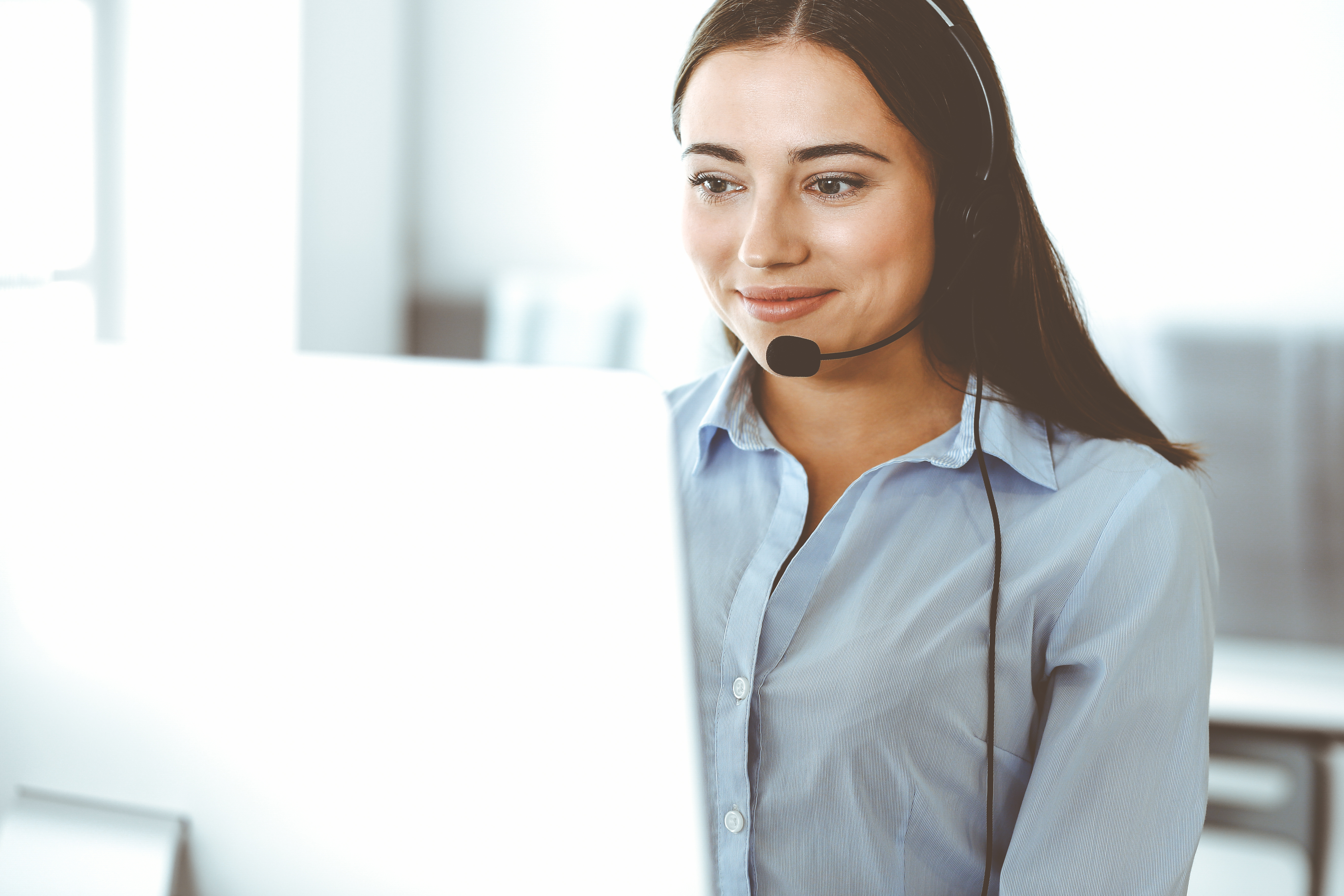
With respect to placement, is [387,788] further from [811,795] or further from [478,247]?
[478,247]

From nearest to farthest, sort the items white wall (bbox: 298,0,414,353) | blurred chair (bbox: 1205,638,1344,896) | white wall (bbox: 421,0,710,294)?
→ blurred chair (bbox: 1205,638,1344,896) → white wall (bbox: 298,0,414,353) → white wall (bbox: 421,0,710,294)

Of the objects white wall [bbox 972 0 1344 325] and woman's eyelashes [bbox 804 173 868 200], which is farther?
white wall [bbox 972 0 1344 325]

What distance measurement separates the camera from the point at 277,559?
1.47 feet

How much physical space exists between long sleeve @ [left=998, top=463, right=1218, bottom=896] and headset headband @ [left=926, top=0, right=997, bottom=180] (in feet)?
1.09

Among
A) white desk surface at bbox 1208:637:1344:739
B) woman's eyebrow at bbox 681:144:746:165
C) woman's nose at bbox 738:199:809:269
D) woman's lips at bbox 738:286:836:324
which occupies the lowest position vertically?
white desk surface at bbox 1208:637:1344:739

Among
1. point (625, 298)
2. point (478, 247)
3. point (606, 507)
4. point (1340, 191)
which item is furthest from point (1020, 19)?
point (606, 507)

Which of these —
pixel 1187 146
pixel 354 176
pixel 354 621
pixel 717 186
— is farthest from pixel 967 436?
pixel 354 176

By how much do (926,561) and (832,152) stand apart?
35 cm

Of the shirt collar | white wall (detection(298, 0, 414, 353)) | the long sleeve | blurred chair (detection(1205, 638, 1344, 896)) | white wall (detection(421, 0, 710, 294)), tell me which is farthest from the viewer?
white wall (detection(421, 0, 710, 294))

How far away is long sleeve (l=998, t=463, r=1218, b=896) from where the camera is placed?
77 cm

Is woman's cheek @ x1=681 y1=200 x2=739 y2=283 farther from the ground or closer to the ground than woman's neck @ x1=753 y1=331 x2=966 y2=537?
farther from the ground

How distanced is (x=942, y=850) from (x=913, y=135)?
59 cm

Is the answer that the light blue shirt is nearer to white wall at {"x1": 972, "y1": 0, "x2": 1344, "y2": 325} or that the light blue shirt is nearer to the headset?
the headset

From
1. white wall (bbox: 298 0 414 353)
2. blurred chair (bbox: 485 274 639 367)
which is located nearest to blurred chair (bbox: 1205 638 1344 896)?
blurred chair (bbox: 485 274 639 367)
